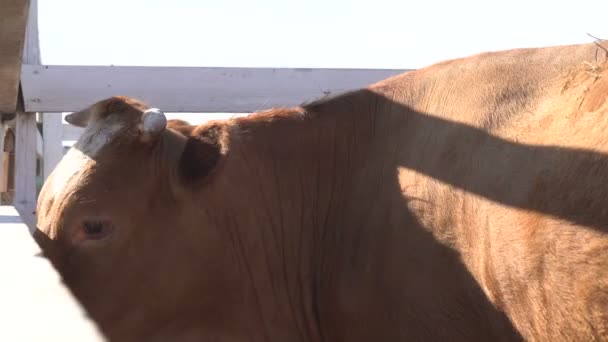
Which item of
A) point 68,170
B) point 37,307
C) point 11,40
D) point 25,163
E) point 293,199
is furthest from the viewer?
point 25,163

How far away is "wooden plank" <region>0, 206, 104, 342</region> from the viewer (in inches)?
40.3

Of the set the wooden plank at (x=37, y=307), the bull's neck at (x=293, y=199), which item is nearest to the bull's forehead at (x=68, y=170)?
the bull's neck at (x=293, y=199)

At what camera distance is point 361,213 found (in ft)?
11.3

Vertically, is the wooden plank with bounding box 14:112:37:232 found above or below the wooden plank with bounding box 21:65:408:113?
below

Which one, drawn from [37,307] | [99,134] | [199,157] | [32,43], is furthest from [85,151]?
[37,307]

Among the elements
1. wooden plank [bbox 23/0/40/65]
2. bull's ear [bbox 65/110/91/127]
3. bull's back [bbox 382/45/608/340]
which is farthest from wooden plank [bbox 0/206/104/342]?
wooden plank [bbox 23/0/40/65]

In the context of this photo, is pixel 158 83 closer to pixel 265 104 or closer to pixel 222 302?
pixel 265 104

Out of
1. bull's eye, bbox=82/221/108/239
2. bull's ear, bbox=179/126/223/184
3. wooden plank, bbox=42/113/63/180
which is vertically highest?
bull's ear, bbox=179/126/223/184

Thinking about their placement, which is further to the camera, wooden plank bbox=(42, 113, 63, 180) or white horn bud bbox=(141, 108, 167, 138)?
wooden plank bbox=(42, 113, 63, 180)

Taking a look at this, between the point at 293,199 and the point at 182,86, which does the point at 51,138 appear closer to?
the point at 182,86

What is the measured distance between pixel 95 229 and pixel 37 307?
2.45m

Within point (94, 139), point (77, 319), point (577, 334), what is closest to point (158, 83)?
point (94, 139)

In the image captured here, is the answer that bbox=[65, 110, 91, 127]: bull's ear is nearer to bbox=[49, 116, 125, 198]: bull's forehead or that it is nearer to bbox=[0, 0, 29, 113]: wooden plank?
bbox=[49, 116, 125, 198]: bull's forehead

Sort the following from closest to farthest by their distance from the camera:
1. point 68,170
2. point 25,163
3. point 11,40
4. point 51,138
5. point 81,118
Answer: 1. point 11,40
2. point 68,170
3. point 81,118
4. point 25,163
5. point 51,138
